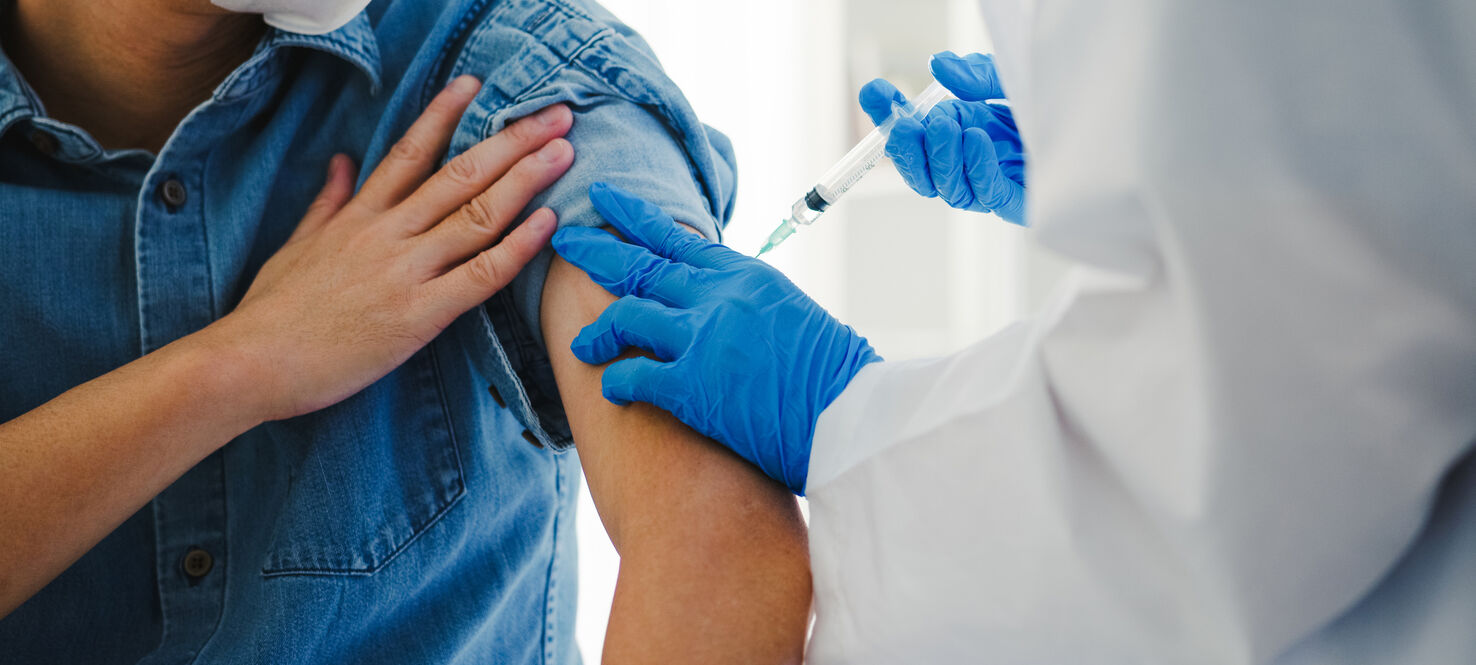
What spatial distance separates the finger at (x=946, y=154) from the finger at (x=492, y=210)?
408 millimetres

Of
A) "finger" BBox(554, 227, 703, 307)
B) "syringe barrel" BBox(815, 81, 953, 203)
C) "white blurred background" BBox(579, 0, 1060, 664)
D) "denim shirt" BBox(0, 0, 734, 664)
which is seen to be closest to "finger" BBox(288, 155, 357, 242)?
"denim shirt" BBox(0, 0, 734, 664)

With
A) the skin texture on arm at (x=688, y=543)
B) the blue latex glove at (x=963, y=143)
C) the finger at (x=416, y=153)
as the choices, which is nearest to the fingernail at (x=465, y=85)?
the finger at (x=416, y=153)

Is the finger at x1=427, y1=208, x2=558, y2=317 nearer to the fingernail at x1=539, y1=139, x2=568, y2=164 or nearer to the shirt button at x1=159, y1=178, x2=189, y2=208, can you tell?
the fingernail at x1=539, y1=139, x2=568, y2=164

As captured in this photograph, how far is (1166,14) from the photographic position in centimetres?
37

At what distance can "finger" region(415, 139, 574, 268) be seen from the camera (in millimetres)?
756

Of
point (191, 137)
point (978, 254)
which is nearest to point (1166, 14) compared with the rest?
point (191, 137)

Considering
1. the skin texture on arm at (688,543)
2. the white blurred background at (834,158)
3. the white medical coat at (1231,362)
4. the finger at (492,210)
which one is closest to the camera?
the white medical coat at (1231,362)

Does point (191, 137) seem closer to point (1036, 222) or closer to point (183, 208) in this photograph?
point (183, 208)

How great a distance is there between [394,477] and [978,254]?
2.26 metres

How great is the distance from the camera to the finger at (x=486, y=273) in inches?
29.0

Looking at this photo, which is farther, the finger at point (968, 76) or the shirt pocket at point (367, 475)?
the finger at point (968, 76)

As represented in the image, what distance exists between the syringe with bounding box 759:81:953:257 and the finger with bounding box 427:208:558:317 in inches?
14.0

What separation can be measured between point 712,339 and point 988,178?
17.8 inches

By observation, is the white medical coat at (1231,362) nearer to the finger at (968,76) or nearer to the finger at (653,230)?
the finger at (653,230)
